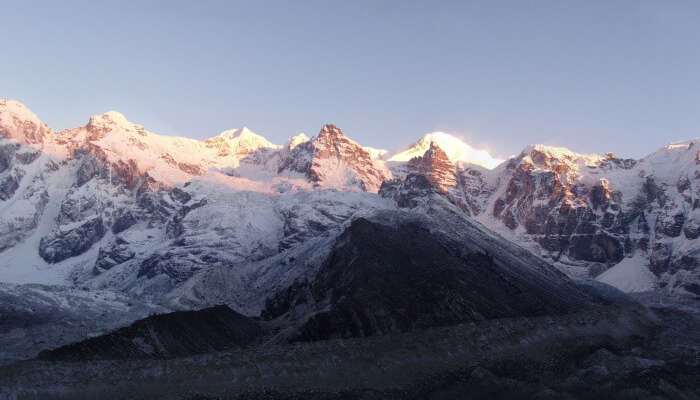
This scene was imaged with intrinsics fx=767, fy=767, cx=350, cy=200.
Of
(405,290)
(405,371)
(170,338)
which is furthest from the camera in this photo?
(405,290)

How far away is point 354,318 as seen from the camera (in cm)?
9562

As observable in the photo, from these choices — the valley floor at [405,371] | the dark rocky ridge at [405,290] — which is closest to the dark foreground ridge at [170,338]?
the valley floor at [405,371]

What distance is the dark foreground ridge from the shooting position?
245 ft

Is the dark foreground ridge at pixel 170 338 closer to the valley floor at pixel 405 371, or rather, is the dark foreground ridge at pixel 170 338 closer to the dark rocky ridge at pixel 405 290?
the valley floor at pixel 405 371

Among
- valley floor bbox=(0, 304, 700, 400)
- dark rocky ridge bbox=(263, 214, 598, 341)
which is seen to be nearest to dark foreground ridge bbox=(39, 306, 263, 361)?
valley floor bbox=(0, 304, 700, 400)

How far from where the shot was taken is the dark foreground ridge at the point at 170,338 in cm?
7456

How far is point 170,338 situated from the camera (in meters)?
88.1

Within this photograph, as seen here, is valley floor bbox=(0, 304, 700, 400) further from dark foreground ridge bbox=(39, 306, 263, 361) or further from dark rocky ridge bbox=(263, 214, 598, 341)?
dark rocky ridge bbox=(263, 214, 598, 341)

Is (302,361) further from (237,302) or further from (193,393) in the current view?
(237,302)

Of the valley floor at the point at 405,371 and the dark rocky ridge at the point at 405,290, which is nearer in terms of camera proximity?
the valley floor at the point at 405,371

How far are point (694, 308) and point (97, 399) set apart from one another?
460 feet

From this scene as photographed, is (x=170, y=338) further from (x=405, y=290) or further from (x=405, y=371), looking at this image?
(x=405, y=290)

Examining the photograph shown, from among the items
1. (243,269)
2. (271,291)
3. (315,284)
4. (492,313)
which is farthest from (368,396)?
(243,269)

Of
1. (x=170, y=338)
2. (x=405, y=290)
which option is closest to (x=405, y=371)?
(x=170, y=338)
